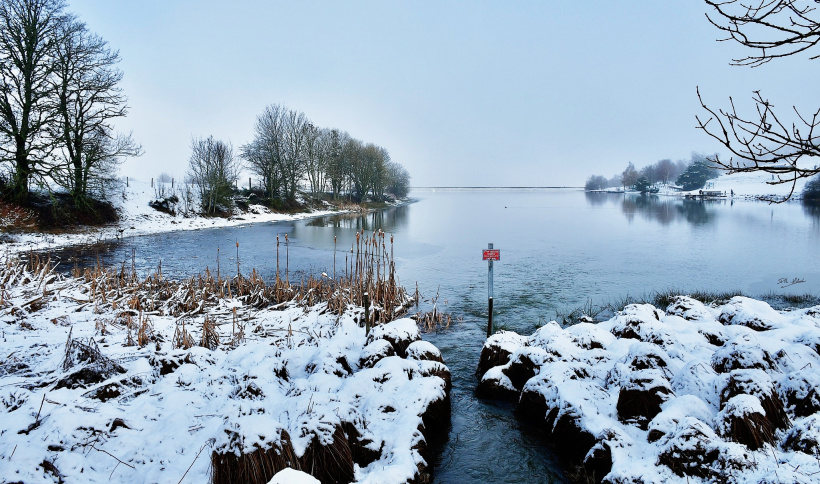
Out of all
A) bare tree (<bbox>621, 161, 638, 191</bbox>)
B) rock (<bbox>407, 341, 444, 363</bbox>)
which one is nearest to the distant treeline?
bare tree (<bbox>621, 161, 638, 191</bbox>)

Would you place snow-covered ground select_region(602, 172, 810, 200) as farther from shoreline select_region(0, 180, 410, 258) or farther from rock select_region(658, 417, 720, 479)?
rock select_region(658, 417, 720, 479)

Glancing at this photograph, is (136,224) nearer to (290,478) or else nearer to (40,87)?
(40,87)

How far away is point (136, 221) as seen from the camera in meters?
29.0

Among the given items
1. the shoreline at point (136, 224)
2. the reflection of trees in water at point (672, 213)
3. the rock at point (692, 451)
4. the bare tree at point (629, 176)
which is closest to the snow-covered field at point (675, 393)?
the rock at point (692, 451)

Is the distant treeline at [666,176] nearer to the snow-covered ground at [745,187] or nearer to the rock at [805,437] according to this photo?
the snow-covered ground at [745,187]

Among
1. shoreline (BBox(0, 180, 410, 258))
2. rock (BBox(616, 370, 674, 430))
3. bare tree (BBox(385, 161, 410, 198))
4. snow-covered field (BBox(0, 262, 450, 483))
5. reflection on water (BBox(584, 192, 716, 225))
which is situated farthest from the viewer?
bare tree (BBox(385, 161, 410, 198))

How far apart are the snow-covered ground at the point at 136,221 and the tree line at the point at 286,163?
9.35ft

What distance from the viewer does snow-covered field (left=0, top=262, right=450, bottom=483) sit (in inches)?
133

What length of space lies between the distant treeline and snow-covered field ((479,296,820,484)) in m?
44.7

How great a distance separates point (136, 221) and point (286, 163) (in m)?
21.5

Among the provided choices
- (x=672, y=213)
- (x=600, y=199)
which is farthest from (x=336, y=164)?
(x=600, y=199)

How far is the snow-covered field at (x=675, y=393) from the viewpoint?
368 centimetres

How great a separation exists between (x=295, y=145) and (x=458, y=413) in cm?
4890

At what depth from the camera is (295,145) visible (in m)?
50.5
